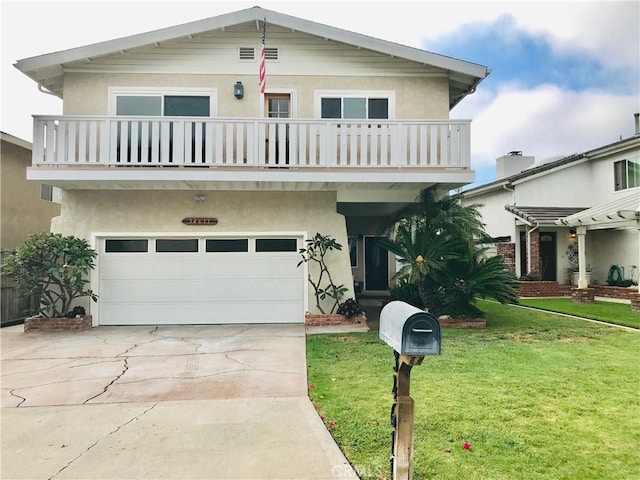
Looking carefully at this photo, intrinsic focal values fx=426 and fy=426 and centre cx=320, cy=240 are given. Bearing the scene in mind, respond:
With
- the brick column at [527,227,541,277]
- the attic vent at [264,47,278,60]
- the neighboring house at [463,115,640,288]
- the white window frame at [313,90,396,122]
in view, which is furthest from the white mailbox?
the brick column at [527,227,541,277]

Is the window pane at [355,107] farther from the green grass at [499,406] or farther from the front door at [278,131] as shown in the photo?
the green grass at [499,406]

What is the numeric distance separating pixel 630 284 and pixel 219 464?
52.5 feet

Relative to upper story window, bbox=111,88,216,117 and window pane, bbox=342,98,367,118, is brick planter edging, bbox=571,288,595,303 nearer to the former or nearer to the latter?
window pane, bbox=342,98,367,118

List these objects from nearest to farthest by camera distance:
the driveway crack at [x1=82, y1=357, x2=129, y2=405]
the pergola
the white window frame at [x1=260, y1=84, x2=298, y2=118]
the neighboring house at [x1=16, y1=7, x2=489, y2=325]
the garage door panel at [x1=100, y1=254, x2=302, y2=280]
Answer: the driveway crack at [x1=82, y1=357, x2=129, y2=405]
the neighboring house at [x1=16, y1=7, x2=489, y2=325]
the garage door panel at [x1=100, y1=254, x2=302, y2=280]
the white window frame at [x1=260, y1=84, x2=298, y2=118]
the pergola

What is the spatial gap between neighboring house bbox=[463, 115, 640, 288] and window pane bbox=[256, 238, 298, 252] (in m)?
10.3

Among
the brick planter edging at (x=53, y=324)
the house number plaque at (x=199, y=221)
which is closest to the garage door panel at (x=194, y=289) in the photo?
the brick planter edging at (x=53, y=324)

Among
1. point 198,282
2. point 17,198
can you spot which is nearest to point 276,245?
point 198,282

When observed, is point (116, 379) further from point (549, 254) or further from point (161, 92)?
A: point (549, 254)

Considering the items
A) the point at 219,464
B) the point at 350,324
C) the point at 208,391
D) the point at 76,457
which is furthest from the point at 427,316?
the point at 350,324

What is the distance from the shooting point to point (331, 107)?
430 inches

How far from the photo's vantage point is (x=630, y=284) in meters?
14.6

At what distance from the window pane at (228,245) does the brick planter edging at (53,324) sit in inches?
134

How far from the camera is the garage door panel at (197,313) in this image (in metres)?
10.4

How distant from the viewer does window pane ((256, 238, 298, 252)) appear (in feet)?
34.9
